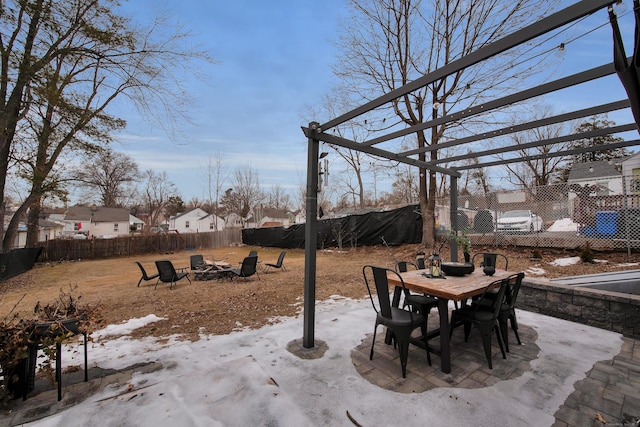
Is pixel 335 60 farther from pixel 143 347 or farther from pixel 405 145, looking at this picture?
pixel 143 347

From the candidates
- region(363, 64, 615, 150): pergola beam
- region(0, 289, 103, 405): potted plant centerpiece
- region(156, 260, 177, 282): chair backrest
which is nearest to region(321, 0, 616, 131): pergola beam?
region(363, 64, 615, 150): pergola beam

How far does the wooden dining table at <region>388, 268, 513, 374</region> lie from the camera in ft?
7.29

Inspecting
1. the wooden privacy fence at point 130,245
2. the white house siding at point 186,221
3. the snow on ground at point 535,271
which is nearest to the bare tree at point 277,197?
the white house siding at point 186,221

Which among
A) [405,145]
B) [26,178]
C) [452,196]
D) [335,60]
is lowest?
[452,196]

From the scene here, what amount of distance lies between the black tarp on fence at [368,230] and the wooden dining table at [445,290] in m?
6.33

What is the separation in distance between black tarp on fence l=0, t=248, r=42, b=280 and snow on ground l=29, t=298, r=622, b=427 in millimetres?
7841

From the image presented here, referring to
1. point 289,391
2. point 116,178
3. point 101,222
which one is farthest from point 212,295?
point 101,222

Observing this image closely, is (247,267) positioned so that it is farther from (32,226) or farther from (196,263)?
(32,226)

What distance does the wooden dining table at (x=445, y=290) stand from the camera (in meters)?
2.22

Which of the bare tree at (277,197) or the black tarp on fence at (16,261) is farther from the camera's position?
the bare tree at (277,197)

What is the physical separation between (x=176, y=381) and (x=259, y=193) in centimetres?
2575

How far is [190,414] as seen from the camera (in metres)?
1.75

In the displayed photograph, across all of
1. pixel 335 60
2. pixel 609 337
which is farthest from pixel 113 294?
pixel 335 60

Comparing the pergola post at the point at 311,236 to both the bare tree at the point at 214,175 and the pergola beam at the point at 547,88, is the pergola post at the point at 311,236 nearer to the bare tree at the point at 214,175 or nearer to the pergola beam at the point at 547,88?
the pergola beam at the point at 547,88
